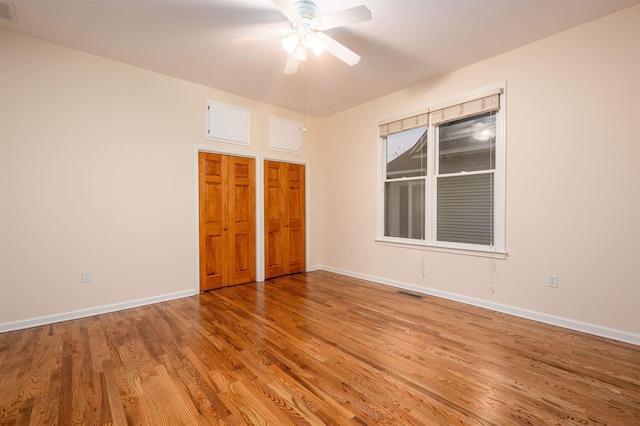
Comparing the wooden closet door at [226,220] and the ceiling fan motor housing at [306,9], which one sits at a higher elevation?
the ceiling fan motor housing at [306,9]

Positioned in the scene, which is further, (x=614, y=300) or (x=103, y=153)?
(x=103, y=153)

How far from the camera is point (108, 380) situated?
78.5 inches

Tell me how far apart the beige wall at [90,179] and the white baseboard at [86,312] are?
0.15 feet

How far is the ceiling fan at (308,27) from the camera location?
2107mm

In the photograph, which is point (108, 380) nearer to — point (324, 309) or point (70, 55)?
point (324, 309)

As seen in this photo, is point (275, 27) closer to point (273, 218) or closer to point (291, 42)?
point (291, 42)

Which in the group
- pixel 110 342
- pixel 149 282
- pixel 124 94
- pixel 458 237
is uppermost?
pixel 124 94

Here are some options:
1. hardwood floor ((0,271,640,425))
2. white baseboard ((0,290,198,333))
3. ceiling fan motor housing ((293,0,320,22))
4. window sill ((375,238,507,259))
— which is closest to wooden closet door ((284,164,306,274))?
window sill ((375,238,507,259))

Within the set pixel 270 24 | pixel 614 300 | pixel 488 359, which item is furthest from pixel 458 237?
pixel 270 24

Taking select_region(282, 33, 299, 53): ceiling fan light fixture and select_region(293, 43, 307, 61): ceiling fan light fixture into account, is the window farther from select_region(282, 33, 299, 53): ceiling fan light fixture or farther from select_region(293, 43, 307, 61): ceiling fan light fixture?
select_region(282, 33, 299, 53): ceiling fan light fixture

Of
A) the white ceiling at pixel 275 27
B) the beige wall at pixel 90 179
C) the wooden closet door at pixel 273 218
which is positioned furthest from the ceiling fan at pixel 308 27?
the wooden closet door at pixel 273 218

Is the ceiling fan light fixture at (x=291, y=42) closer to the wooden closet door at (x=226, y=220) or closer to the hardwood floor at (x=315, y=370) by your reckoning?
the wooden closet door at (x=226, y=220)

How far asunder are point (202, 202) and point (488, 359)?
3.82 metres

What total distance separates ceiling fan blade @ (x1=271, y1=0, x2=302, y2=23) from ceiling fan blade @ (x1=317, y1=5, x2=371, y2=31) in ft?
0.65
